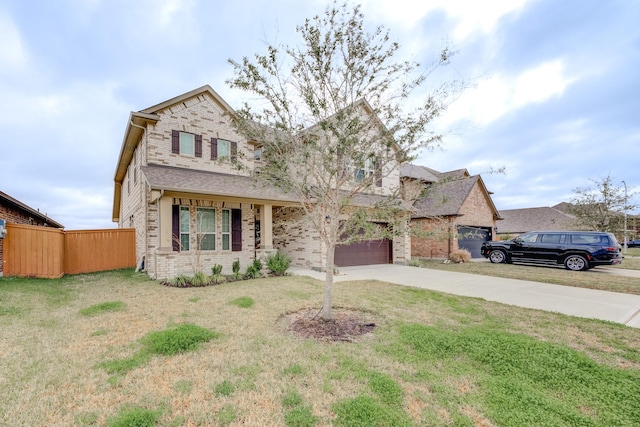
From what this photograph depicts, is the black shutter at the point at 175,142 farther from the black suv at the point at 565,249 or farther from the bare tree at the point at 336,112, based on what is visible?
the black suv at the point at 565,249

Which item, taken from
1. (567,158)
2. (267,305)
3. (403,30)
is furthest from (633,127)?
(267,305)

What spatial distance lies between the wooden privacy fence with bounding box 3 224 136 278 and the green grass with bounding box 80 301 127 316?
6.01 metres

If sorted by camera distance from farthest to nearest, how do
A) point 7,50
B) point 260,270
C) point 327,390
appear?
point 260,270, point 7,50, point 327,390

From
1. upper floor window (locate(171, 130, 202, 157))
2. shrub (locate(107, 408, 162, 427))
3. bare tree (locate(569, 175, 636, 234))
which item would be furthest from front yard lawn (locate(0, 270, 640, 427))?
bare tree (locate(569, 175, 636, 234))

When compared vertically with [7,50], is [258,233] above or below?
below

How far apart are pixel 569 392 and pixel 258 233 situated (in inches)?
457

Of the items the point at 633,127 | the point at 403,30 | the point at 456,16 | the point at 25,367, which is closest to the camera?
the point at 25,367

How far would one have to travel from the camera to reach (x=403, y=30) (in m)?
5.06

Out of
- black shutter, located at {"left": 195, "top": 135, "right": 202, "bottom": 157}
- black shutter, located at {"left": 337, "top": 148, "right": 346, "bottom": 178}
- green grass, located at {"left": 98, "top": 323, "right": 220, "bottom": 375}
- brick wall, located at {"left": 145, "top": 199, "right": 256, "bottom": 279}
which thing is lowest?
green grass, located at {"left": 98, "top": 323, "right": 220, "bottom": 375}

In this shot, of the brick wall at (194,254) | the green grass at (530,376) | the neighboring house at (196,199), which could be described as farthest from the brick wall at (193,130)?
the green grass at (530,376)

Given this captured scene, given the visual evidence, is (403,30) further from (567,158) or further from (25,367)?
(567,158)

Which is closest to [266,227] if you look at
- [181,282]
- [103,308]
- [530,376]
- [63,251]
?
[181,282]

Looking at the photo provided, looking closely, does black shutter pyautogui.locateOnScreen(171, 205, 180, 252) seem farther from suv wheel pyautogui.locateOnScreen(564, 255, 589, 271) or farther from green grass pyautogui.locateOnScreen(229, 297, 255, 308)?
suv wheel pyautogui.locateOnScreen(564, 255, 589, 271)

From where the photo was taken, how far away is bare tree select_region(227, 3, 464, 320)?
481 cm
